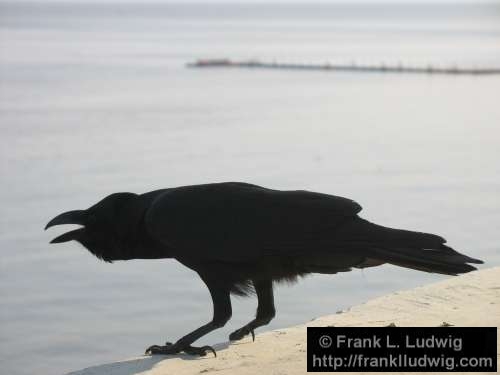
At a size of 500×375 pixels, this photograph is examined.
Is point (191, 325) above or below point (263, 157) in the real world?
below

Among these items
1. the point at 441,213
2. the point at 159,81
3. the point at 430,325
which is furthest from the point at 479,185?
the point at 159,81

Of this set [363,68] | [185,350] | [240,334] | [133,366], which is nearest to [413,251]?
[240,334]

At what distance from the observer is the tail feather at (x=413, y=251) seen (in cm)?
649

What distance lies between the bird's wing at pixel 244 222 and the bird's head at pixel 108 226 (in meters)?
0.21

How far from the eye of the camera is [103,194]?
691 inches

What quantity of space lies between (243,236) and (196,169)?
13905mm

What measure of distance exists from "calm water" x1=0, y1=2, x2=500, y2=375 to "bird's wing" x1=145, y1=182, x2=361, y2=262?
359cm

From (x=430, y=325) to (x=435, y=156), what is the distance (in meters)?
16.0

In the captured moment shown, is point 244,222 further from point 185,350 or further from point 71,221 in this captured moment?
point 71,221

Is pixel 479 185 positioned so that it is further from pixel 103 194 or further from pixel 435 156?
pixel 103 194

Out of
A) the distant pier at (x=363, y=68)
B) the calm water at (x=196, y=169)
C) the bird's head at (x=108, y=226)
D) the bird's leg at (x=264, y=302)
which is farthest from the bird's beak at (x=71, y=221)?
the distant pier at (x=363, y=68)

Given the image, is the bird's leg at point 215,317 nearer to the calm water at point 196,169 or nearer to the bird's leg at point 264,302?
the bird's leg at point 264,302

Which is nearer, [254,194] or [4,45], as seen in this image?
[254,194]

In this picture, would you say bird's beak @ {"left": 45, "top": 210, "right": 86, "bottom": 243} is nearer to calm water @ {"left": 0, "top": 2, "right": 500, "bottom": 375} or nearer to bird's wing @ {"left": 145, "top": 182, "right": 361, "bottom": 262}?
bird's wing @ {"left": 145, "top": 182, "right": 361, "bottom": 262}
